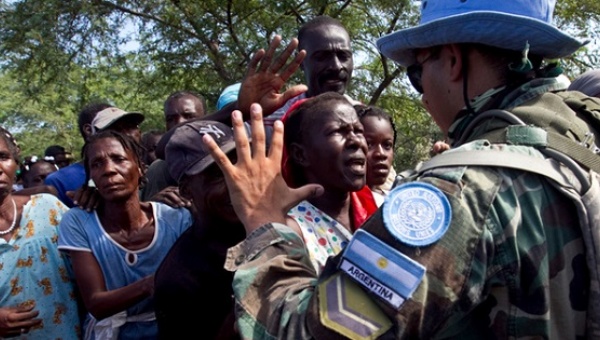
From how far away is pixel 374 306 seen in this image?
1425mm

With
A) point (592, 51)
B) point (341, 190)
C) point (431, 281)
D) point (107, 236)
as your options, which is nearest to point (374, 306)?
point (431, 281)

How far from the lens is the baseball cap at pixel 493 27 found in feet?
5.35

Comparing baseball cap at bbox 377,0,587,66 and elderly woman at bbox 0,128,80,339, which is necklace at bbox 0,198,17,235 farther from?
baseball cap at bbox 377,0,587,66

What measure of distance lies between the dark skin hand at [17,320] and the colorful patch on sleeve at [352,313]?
2026 mm

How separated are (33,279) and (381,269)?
86.7 inches

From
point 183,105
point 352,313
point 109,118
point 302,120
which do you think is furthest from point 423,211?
point 183,105

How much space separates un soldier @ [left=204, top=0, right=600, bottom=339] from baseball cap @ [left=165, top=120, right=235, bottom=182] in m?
0.68

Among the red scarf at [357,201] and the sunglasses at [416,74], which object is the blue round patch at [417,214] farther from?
the red scarf at [357,201]

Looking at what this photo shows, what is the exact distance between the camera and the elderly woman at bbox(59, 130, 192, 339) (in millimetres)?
2879

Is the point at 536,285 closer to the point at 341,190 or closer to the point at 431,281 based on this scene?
the point at 431,281

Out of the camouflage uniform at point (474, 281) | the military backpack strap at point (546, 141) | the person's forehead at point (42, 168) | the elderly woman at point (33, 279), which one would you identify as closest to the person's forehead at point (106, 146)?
the elderly woman at point (33, 279)

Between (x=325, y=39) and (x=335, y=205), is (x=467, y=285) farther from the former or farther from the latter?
(x=325, y=39)

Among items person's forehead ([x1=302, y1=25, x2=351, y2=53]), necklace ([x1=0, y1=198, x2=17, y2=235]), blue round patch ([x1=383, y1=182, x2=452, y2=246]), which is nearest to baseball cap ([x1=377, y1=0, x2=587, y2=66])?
blue round patch ([x1=383, y1=182, x2=452, y2=246])

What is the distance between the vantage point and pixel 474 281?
56.4 inches
